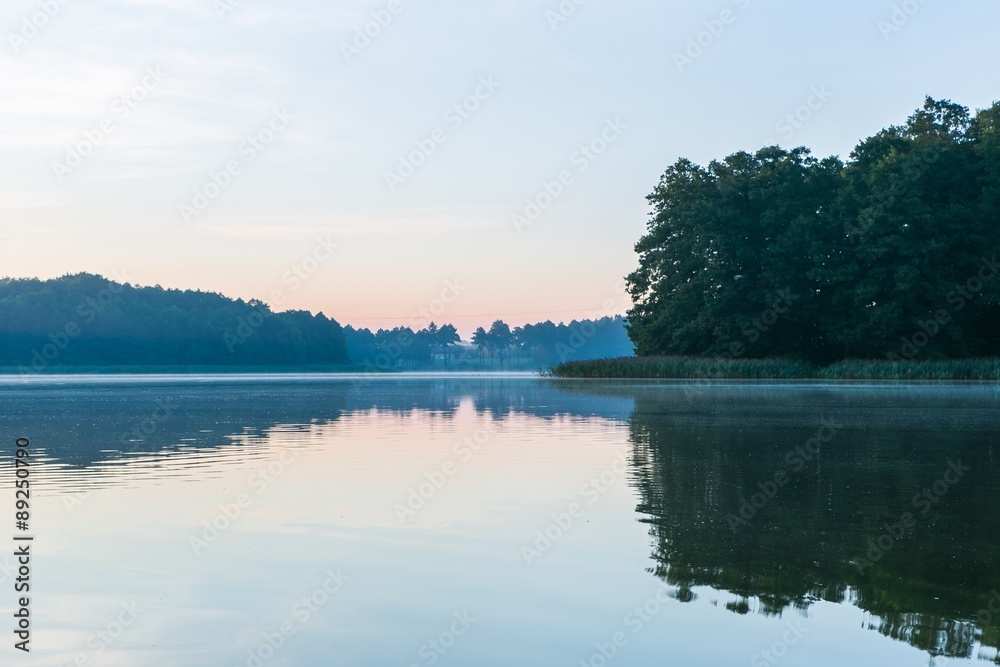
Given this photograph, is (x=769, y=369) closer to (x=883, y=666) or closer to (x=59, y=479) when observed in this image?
(x=59, y=479)

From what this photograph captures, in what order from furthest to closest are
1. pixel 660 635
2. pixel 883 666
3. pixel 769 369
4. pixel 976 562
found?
pixel 769 369, pixel 976 562, pixel 660 635, pixel 883 666

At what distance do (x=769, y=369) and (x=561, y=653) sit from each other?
204ft

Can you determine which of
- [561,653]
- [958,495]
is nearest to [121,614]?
[561,653]

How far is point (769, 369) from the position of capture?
67.1 metres
